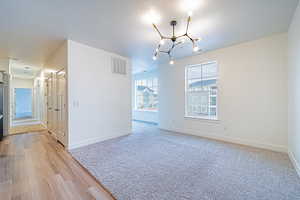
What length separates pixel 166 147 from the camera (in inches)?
131

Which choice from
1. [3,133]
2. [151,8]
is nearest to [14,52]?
[3,133]

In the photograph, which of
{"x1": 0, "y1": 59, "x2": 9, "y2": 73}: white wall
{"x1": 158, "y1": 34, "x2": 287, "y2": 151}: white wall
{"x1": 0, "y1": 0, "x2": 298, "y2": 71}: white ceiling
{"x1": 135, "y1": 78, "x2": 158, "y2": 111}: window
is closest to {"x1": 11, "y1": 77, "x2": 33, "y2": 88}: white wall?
{"x1": 0, "y1": 59, "x2": 9, "y2": 73}: white wall

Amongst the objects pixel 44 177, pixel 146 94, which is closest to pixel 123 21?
pixel 44 177

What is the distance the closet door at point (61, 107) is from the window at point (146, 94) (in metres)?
4.20

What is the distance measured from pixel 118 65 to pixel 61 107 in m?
2.11

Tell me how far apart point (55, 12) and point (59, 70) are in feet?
6.40

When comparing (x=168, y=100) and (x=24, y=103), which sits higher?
Result: (x=168, y=100)

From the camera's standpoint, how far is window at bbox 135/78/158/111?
6.89 meters

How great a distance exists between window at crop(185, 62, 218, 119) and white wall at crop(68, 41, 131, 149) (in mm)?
2293

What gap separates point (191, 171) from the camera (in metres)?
2.21

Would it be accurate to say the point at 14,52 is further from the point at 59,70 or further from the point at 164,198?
the point at 164,198

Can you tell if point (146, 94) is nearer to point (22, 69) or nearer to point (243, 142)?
point (243, 142)

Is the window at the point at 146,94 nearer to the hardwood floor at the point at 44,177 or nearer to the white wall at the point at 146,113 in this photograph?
the white wall at the point at 146,113

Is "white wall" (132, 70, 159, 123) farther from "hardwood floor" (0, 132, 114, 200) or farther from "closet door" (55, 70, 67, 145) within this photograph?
"hardwood floor" (0, 132, 114, 200)
